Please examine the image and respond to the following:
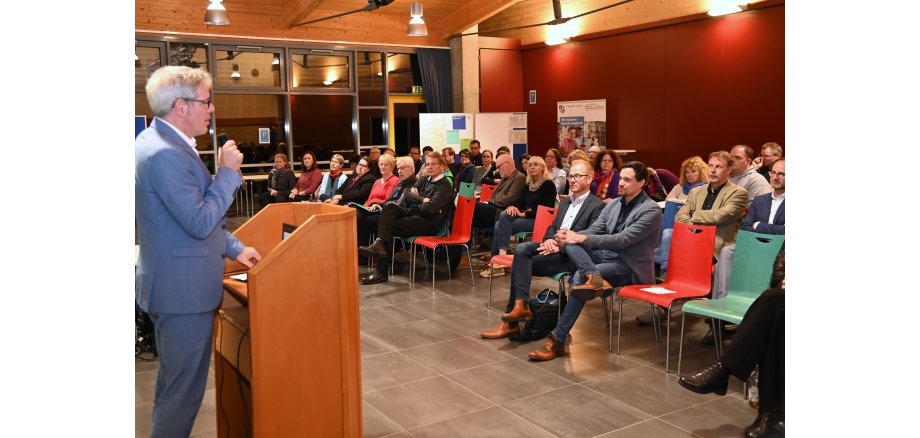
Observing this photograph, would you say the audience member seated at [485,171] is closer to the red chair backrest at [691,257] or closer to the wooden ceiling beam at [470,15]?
the wooden ceiling beam at [470,15]

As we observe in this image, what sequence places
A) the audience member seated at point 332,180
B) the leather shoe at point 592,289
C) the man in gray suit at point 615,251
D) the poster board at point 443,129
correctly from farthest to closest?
the poster board at point 443,129, the audience member seated at point 332,180, the man in gray suit at point 615,251, the leather shoe at point 592,289

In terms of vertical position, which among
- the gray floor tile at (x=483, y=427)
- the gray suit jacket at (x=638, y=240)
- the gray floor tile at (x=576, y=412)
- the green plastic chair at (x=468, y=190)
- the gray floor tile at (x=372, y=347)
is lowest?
the gray floor tile at (x=483, y=427)

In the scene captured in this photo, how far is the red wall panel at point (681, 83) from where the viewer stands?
11.0 meters

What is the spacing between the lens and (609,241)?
4996mm

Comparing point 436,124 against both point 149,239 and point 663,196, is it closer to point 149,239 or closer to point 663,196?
point 663,196

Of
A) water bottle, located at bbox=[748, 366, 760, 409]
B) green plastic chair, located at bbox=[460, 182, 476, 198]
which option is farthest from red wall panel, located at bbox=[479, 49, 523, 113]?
water bottle, located at bbox=[748, 366, 760, 409]

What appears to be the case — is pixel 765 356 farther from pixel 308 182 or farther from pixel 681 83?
pixel 681 83

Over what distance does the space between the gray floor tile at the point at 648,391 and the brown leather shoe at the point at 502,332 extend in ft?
3.40

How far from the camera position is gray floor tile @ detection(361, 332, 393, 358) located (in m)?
5.05

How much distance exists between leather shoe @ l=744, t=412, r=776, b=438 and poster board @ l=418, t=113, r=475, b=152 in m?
A: 11.5

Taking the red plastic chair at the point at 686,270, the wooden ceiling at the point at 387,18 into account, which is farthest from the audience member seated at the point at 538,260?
the wooden ceiling at the point at 387,18

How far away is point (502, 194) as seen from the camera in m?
8.25
